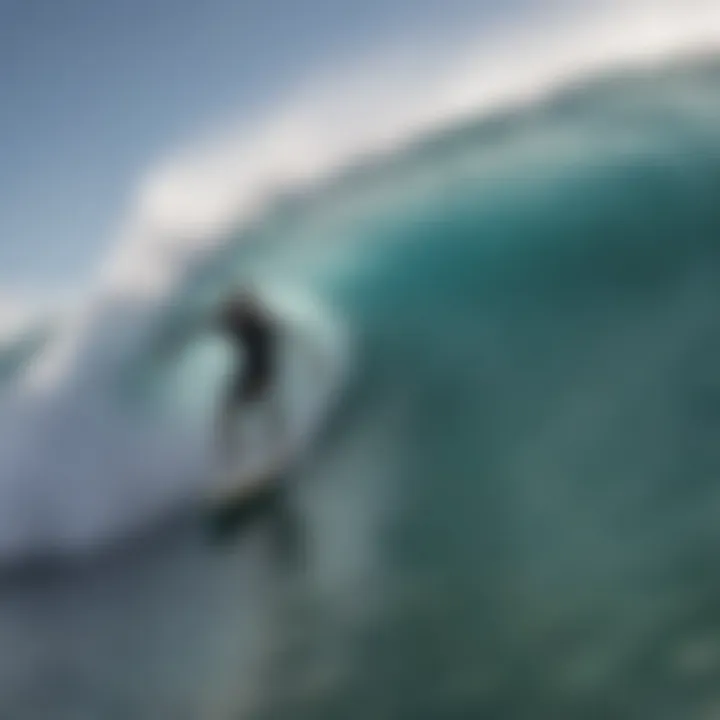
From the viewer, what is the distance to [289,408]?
3.05 m

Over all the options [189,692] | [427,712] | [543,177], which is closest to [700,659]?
[427,712]

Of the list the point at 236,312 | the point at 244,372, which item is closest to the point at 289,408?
the point at 244,372

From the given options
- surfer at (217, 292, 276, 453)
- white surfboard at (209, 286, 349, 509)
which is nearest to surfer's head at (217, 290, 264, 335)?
→ surfer at (217, 292, 276, 453)

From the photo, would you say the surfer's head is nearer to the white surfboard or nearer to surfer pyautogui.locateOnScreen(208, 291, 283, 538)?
surfer pyautogui.locateOnScreen(208, 291, 283, 538)

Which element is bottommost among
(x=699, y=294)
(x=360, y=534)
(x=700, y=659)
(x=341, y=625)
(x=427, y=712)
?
(x=700, y=659)

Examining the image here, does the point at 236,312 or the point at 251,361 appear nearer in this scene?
the point at 251,361

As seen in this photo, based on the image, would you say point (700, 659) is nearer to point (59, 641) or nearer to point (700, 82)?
point (59, 641)

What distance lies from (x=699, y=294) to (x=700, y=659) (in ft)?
3.92

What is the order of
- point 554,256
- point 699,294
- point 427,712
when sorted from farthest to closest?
point 554,256 → point 699,294 → point 427,712

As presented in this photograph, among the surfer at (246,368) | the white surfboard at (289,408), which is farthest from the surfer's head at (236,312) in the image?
the white surfboard at (289,408)

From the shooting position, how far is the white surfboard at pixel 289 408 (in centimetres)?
292

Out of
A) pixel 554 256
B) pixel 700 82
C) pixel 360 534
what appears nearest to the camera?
pixel 360 534

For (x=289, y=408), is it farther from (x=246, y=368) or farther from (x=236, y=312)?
(x=236, y=312)

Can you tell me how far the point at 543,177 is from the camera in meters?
3.42
